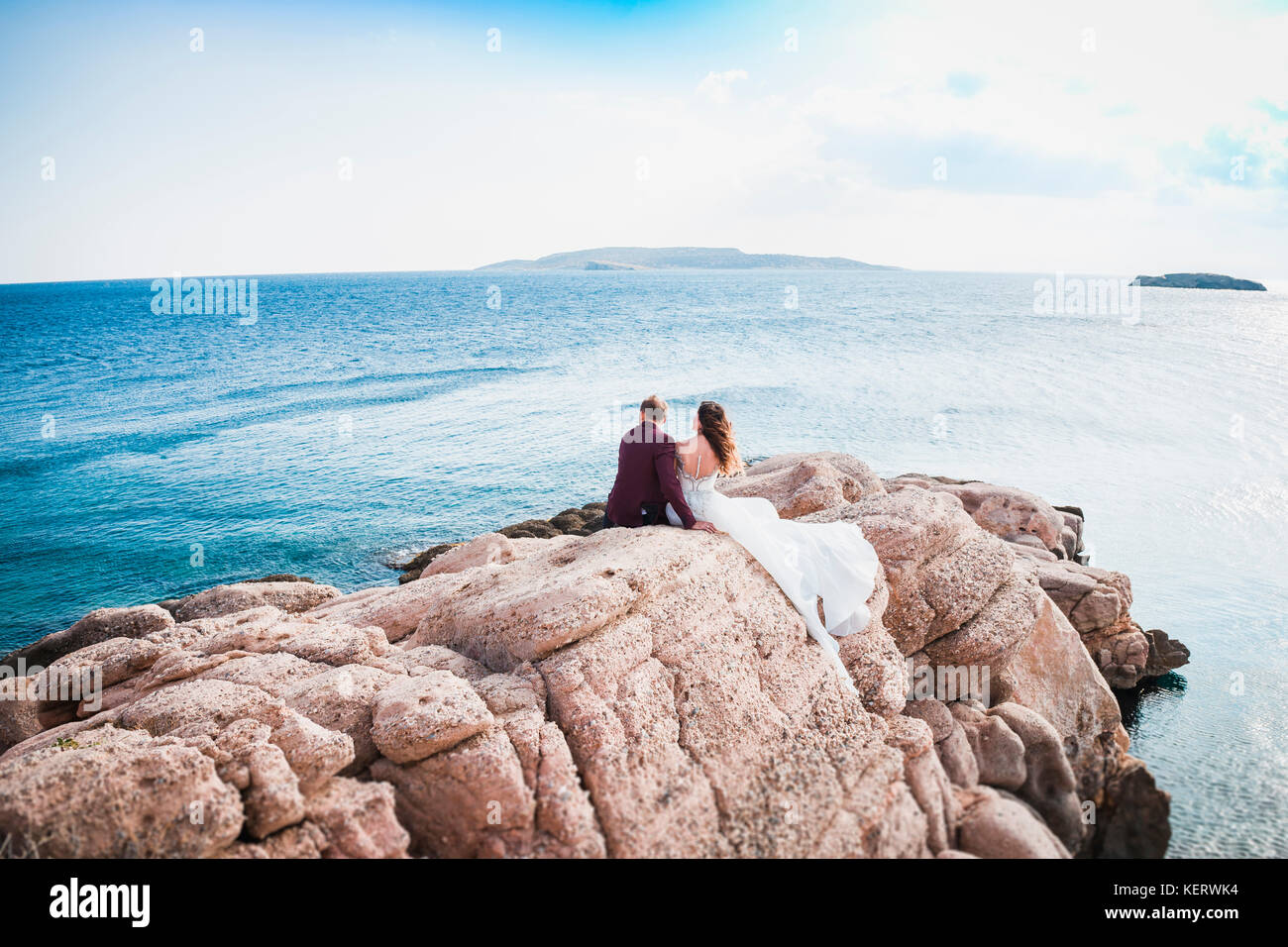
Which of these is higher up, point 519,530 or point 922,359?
point 922,359

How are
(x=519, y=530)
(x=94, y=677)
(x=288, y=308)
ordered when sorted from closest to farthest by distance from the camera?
(x=94, y=677) → (x=519, y=530) → (x=288, y=308)

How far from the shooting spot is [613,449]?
107ft

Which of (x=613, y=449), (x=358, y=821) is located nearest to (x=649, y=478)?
(x=358, y=821)

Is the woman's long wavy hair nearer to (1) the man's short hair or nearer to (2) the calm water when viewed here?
(1) the man's short hair

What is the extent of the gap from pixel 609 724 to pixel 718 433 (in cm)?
409

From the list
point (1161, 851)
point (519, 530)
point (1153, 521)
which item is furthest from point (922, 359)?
point (1161, 851)

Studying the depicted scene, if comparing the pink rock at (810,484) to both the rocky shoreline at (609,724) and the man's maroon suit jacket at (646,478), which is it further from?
the man's maroon suit jacket at (646,478)

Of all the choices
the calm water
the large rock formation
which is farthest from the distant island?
the large rock formation

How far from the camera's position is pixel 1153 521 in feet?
75.6

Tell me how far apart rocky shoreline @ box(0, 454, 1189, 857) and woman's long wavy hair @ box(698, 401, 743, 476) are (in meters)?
1.13

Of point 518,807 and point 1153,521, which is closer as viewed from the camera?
point 518,807

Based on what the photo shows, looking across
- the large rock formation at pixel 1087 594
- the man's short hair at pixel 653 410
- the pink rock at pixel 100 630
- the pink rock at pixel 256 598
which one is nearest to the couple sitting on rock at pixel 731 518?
the man's short hair at pixel 653 410

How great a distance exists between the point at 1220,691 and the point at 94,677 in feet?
60.1
